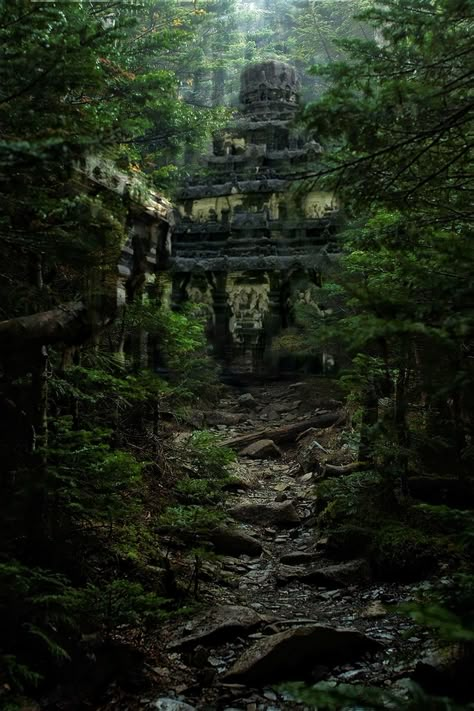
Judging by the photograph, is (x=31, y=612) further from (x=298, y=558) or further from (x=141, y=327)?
(x=141, y=327)

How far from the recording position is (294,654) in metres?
4.34

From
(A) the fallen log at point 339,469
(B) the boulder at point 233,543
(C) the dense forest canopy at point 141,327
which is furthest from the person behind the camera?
(A) the fallen log at point 339,469

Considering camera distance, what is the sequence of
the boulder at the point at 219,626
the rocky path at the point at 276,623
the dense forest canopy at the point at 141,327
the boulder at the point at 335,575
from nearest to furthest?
the dense forest canopy at the point at 141,327 → the rocky path at the point at 276,623 → the boulder at the point at 219,626 → the boulder at the point at 335,575

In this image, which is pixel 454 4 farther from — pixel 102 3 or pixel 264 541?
pixel 102 3

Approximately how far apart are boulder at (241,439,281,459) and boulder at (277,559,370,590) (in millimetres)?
5795

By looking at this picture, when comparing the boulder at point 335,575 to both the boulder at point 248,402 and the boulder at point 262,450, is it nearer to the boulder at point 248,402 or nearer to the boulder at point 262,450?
the boulder at point 262,450

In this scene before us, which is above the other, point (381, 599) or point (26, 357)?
point (26, 357)

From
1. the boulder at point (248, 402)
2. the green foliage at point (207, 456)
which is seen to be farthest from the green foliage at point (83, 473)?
the boulder at point (248, 402)

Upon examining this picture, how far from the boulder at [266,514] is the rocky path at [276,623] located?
0.05 feet

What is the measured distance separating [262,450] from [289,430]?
1309 mm

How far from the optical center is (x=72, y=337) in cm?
450

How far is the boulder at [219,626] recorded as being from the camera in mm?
4805

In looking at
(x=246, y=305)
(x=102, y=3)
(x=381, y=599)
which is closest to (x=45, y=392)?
(x=381, y=599)

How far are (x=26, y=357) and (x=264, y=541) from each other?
4602 millimetres
